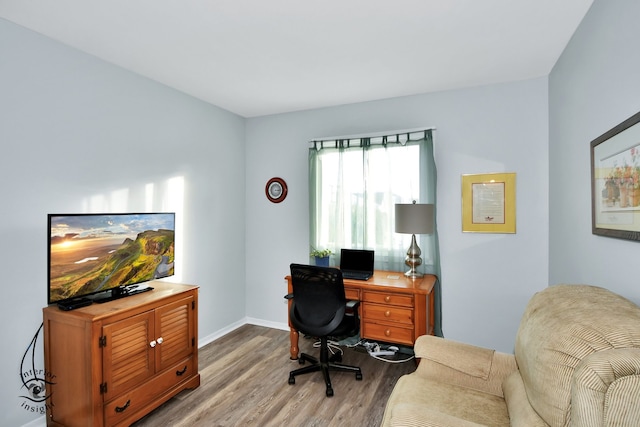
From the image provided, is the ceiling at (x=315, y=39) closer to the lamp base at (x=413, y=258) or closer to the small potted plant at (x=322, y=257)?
the lamp base at (x=413, y=258)

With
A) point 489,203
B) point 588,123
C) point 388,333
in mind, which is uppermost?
point 588,123

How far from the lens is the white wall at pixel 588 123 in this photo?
1503 mm

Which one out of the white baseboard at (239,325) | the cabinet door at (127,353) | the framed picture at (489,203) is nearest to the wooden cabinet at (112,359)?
the cabinet door at (127,353)

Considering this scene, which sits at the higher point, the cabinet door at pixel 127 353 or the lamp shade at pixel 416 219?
the lamp shade at pixel 416 219

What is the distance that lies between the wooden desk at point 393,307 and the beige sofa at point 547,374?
0.66 meters

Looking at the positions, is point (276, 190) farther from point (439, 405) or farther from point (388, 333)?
point (439, 405)

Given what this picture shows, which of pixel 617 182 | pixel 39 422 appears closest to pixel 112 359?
pixel 39 422

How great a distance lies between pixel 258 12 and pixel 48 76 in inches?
61.9

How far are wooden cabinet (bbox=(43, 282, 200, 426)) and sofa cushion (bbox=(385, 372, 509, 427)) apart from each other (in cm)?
172

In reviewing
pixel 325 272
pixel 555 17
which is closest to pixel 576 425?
pixel 325 272

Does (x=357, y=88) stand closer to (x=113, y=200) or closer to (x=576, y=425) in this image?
(x=113, y=200)

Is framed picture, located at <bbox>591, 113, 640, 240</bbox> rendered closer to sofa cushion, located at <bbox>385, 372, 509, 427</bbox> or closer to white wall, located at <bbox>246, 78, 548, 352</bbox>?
sofa cushion, located at <bbox>385, 372, 509, 427</bbox>

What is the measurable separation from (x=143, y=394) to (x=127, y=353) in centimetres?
35

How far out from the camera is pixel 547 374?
1201mm
